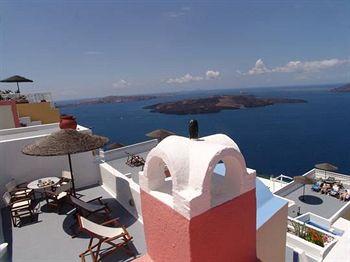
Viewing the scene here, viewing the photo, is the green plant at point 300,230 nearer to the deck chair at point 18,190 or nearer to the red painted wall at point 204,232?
the red painted wall at point 204,232

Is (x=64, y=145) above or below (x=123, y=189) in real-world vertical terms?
above

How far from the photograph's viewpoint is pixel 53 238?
22.8ft

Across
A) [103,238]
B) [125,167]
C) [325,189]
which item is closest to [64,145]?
[103,238]

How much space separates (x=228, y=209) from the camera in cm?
327

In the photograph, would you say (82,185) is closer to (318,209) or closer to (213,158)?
(213,158)

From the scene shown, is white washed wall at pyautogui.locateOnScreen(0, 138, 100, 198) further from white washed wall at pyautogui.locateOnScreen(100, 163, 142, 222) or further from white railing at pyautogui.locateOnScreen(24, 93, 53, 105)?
white railing at pyautogui.locateOnScreen(24, 93, 53, 105)

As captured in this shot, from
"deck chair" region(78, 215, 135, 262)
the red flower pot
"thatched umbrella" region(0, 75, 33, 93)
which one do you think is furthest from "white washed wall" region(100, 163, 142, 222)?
"thatched umbrella" region(0, 75, 33, 93)

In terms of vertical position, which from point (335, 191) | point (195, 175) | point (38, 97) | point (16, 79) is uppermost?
point (16, 79)

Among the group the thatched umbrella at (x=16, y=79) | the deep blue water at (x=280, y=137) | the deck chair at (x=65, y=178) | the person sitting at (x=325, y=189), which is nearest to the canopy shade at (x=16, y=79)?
the thatched umbrella at (x=16, y=79)

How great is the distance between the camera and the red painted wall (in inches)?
116

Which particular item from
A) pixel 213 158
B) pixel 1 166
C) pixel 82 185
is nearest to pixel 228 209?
pixel 213 158

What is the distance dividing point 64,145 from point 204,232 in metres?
5.71

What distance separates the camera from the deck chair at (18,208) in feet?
25.2

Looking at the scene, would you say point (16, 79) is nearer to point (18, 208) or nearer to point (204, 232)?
point (18, 208)
